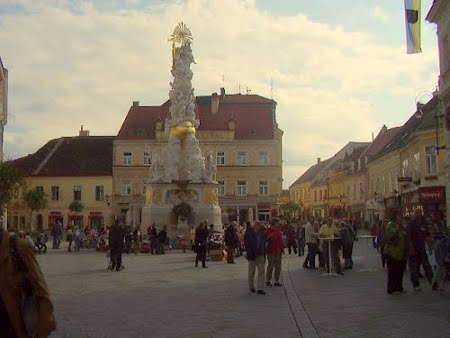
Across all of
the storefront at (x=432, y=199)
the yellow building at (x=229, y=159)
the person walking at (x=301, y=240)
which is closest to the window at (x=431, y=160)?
the storefront at (x=432, y=199)

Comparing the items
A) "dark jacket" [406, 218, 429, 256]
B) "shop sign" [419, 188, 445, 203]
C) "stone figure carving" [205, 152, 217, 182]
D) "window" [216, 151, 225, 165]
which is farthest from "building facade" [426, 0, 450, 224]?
"window" [216, 151, 225, 165]

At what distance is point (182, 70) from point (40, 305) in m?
38.5

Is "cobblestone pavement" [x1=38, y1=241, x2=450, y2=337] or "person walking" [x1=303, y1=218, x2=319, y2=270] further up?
"person walking" [x1=303, y1=218, x2=319, y2=270]

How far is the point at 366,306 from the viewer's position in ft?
38.6

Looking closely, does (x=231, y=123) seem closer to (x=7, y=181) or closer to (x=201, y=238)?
(x=7, y=181)

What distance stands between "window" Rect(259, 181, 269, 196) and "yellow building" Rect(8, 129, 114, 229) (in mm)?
16342

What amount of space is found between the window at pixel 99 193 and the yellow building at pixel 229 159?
5.56 ft

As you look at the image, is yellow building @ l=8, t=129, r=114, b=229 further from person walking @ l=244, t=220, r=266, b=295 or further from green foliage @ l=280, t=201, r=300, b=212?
person walking @ l=244, t=220, r=266, b=295

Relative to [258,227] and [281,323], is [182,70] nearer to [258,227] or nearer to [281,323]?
[258,227]

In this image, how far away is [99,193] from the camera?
72.0 metres

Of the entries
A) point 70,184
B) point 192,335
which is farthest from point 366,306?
point 70,184

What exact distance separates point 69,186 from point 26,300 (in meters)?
69.5

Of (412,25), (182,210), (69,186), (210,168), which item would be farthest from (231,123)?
(412,25)

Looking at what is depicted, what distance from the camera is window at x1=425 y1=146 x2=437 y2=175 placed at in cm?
3909
